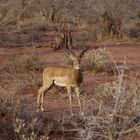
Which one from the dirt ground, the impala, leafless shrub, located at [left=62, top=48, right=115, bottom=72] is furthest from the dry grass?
leafless shrub, located at [left=62, top=48, right=115, bottom=72]

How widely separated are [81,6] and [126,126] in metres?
21.8

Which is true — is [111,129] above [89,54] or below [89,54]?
above

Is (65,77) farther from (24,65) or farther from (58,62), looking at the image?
(58,62)

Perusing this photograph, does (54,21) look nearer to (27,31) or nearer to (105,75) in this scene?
(27,31)

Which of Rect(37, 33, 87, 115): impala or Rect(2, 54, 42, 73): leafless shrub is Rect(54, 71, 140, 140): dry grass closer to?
Rect(37, 33, 87, 115): impala

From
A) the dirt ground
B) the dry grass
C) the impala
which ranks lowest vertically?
the dirt ground

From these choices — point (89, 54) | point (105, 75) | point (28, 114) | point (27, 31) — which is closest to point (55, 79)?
point (28, 114)

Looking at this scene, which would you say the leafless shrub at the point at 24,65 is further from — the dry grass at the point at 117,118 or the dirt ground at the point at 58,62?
the dry grass at the point at 117,118

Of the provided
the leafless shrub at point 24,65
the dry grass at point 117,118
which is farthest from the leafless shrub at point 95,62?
the dry grass at point 117,118

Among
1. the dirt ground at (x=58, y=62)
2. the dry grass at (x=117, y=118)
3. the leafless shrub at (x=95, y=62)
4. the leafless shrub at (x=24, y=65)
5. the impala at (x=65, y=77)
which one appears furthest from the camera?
the leafless shrub at (x=95, y=62)

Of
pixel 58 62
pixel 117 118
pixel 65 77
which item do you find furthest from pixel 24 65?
→ pixel 117 118

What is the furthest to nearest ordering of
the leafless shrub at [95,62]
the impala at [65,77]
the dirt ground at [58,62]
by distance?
the leafless shrub at [95,62]
the dirt ground at [58,62]
the impala at [65,77]

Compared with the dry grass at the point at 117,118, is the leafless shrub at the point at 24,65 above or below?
below

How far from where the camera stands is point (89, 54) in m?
14.4
